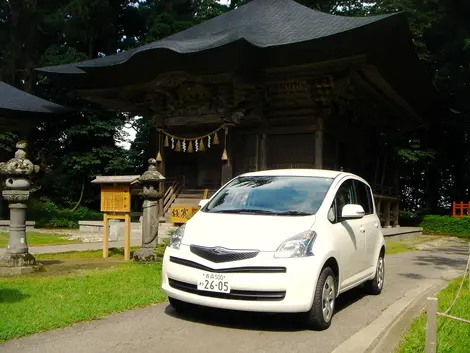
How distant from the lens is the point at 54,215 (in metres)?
21.5

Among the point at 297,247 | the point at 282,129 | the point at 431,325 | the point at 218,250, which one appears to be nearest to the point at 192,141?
the point at 282,129

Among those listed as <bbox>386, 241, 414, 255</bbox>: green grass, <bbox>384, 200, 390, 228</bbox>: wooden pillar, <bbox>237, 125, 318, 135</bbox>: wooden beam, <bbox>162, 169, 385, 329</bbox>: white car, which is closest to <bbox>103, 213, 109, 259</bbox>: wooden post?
<bbox>162, 169, 385, 329</bbox>: white car

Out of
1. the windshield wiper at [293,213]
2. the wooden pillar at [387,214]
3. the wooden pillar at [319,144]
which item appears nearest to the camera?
the windshield wiper at [293,213]

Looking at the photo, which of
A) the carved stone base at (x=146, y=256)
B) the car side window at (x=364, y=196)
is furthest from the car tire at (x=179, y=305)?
the carved stone base at (x=146, y=256)

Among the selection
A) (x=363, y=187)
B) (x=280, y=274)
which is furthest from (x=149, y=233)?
(x=280, y=274)

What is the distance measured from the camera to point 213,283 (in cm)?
461

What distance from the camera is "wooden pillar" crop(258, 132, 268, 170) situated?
57.6 ft

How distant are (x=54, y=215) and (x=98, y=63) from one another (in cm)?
786

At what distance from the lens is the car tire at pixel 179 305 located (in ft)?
17.3

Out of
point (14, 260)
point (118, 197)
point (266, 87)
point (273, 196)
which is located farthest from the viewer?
point (266, 87)

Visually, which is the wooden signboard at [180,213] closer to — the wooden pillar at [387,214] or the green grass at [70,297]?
the green grass at [70,297]

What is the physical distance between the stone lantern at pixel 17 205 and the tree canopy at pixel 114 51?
1615cm

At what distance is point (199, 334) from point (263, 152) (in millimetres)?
13336

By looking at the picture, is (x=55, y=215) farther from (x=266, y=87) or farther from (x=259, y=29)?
(x=259, y=29)
